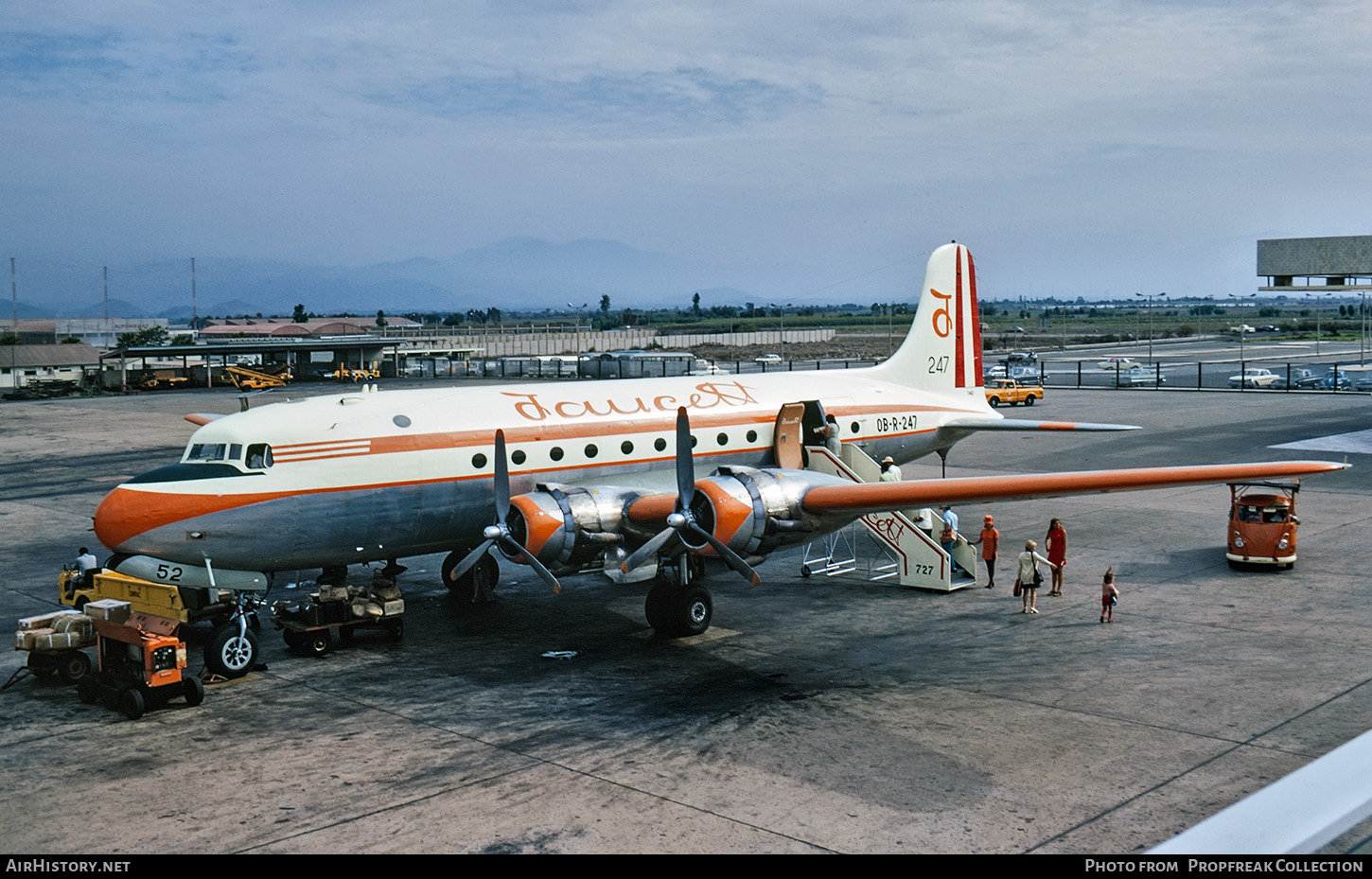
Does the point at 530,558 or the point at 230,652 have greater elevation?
the point at 530,558

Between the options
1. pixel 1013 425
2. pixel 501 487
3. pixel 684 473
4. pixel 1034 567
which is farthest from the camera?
pixel 1013 425

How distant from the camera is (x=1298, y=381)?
69625mm

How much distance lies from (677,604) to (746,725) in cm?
450

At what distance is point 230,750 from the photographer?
45.4 ft

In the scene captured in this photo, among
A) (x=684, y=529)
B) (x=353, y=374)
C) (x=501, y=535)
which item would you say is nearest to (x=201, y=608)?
(x=501, y=535)

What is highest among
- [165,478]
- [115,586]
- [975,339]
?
[975,339]

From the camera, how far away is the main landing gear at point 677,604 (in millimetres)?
18641

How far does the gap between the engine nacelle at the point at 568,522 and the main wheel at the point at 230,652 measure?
180 inches

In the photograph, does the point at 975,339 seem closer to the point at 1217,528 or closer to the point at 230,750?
the point at 1217,528

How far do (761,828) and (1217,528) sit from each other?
20962mm

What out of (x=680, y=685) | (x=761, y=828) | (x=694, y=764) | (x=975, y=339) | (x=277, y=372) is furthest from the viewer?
(x=277, y=372)

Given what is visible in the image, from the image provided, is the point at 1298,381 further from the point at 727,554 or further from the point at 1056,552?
the point at 727,554

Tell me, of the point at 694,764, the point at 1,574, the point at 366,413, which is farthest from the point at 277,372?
the point at 694,764

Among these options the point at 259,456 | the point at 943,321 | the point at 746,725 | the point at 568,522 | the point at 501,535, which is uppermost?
the point at 943,321
